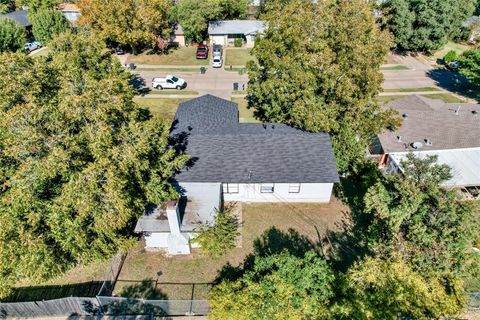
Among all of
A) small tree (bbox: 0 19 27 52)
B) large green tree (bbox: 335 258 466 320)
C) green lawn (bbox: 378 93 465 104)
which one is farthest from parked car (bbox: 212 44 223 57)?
large green tree (bbox: 335 258 466 320)

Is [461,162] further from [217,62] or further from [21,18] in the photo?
[21,18]

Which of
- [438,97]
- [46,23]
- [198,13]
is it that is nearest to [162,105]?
[198,13]

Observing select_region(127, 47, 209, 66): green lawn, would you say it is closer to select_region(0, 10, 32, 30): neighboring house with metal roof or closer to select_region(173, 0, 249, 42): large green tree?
select_region(173, 0, 249, 42): large green tree

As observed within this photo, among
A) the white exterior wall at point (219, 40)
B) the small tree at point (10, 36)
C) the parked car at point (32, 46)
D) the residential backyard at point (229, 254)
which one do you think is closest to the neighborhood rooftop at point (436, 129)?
the residential backyard at point (229, 254)

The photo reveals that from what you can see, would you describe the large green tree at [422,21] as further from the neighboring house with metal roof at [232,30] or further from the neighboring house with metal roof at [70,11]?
the neighboring house with metal roof at [70,11]

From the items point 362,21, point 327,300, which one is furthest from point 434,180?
point 362,21
